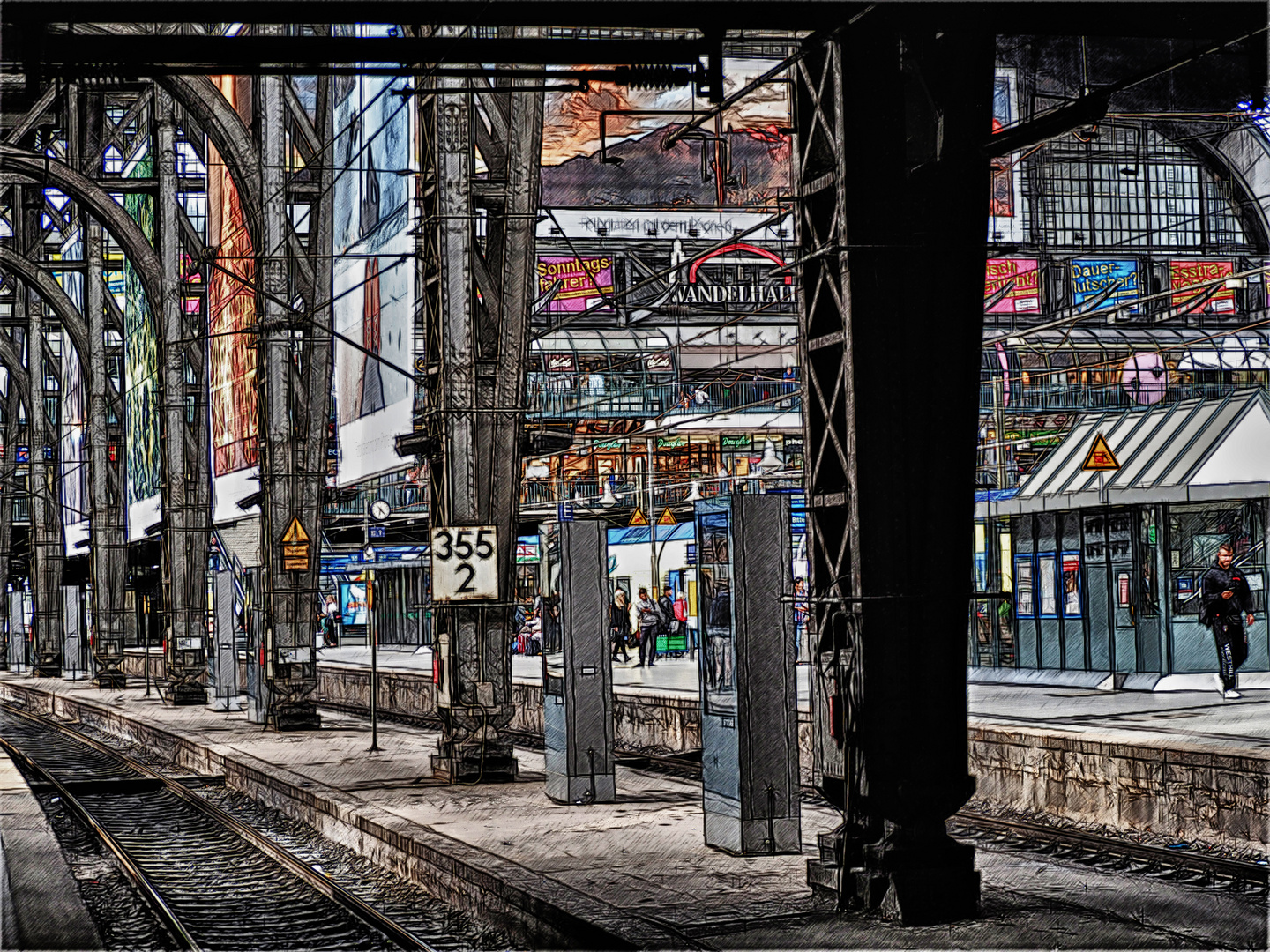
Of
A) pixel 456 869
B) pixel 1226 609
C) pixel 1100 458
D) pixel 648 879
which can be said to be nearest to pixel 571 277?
pixel 1100 458

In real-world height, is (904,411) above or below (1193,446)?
below

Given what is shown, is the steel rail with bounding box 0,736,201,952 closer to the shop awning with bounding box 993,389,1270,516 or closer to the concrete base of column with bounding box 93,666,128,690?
the shop awning with bounding box 993,389,1270,516

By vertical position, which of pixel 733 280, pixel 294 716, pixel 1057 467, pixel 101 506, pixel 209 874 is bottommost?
pixel 209 874

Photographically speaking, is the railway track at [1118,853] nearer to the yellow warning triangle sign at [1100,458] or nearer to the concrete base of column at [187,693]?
the yellow warning triangle sign at [1100,458]

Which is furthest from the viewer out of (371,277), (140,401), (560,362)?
(560,362)

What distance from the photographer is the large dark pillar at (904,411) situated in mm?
10656

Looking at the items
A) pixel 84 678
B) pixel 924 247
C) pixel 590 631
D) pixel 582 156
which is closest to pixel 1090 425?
pixel 590 631

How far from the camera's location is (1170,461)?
923 inches

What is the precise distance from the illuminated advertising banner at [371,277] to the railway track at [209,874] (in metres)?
5.26

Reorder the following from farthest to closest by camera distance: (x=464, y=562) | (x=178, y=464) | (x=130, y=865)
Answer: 1. (x=178, y=464)
2. (x=464, y=562)
3. (x=130, y=865)

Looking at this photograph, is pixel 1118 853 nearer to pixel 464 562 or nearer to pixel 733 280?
pixel 464 562

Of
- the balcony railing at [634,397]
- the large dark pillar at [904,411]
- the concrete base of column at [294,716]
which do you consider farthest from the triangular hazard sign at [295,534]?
the balcony railing at [634,397]

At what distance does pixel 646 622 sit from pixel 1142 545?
1774 centimetres

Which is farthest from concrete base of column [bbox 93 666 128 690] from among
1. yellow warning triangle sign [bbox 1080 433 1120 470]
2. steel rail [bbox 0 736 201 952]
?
yellow warning triangle sign [bbox 1080 433 1120 470]
